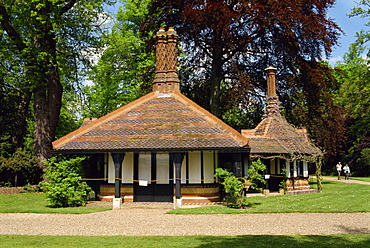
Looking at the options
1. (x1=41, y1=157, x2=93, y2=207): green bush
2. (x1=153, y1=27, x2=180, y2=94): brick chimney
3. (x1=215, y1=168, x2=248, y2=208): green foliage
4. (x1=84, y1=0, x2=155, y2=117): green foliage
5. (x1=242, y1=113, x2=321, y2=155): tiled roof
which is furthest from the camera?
(x1=84, y1=0, x2=155, y2=117): green foliage

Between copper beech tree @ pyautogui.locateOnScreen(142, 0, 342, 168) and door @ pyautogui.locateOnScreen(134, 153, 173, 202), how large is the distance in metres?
8.53

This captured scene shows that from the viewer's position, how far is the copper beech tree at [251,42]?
80.5 ft

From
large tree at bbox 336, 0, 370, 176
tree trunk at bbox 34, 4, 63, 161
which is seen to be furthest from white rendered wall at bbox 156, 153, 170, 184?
large tree at bbox 336, 0, 370, 176

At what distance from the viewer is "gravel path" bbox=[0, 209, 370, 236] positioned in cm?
1082

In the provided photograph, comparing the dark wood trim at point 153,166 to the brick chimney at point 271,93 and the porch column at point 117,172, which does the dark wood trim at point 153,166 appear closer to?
the porch column at point 117,172

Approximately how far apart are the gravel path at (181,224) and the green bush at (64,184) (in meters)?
1.85

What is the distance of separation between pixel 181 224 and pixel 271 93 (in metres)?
16.2

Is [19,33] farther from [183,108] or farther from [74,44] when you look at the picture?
[183,108]

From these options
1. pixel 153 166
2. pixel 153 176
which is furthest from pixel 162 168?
pixel 153 176

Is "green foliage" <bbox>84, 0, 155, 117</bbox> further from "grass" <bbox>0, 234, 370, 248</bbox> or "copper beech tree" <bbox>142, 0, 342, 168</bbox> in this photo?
"grass" <bbox>0, 234, 370, 248</bbox>

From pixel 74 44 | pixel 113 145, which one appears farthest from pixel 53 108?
pixel 113 145

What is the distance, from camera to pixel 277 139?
2334 cm

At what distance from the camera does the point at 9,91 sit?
28781 millimetres

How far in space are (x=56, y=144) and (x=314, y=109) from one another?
1730 cm
